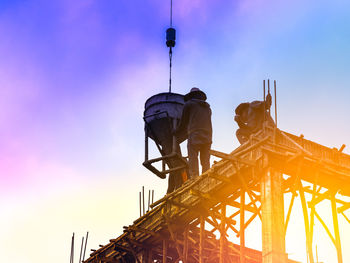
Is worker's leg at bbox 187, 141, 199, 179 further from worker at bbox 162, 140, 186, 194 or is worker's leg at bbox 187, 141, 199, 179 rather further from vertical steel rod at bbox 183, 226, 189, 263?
worker at bbox 162, 140, 186, 194

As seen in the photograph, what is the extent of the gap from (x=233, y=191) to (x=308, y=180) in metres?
2.22

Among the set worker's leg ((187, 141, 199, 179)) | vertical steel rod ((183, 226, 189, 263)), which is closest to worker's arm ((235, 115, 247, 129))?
worker's leg ((187, 141, 199, 179))

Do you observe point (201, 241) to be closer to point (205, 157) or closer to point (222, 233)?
point (222, 233)

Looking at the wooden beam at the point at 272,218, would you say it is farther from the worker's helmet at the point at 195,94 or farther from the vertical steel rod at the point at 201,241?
the worker's helmet at the point at 195,94

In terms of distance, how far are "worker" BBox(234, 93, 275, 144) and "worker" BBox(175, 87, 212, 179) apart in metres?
1.32

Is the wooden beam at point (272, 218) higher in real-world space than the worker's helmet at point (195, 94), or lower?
lower

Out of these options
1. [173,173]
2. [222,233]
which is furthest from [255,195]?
[173,173]

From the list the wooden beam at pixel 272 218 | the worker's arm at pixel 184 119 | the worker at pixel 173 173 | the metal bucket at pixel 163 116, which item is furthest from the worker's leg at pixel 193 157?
the worker at pixel 173 173

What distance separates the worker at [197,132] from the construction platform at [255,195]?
4.27 feet

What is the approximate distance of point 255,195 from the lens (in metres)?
18.4

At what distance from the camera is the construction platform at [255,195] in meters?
17.0

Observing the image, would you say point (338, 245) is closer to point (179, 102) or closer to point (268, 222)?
point (268, 222)

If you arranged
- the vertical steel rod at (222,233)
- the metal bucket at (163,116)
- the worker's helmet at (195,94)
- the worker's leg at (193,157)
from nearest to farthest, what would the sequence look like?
1. the vertical steel rod at (222,233)
2. the worker's leg at (193,157)
3. the worker's helmet at (195,94)
4. the metal bucket at (163,116)

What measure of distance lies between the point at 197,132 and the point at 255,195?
12.7ft
